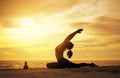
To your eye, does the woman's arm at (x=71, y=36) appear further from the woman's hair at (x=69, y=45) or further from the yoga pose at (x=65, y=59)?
the woman's hair at (x=69, y=45)

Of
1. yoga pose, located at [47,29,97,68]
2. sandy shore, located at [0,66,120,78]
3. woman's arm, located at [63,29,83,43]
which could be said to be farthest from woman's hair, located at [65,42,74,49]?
sandy shore, located at [0,66,120,78]

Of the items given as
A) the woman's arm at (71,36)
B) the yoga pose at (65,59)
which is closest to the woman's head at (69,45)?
the yoga pose at (65,59)

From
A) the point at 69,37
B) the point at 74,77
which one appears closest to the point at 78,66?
the point at 69,37

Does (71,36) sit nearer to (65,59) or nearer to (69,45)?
(69,45)

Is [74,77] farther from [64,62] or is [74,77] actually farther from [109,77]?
[64,62]

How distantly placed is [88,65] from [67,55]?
4.82 m

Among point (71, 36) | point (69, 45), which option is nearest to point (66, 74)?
point (69, 45)

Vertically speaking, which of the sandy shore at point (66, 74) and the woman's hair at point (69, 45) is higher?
the woman's hair at point (69, 45)

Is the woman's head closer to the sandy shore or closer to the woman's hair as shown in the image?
the woman's hair

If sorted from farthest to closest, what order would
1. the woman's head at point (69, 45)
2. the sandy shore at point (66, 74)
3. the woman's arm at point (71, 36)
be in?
1. the woman's arm at point (71, 36)
2. the woman's head at point (69, 45)
3. the sandy shore at point (66, 74)

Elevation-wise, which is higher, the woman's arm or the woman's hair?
the woman's arm

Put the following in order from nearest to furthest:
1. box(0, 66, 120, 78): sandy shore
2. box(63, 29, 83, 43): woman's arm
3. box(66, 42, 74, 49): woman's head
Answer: box(0, 66, 120, 78): sandy shore, box(66, 42, 74, 49): woman's head, box(63, 29, 83, 43): woman's arm

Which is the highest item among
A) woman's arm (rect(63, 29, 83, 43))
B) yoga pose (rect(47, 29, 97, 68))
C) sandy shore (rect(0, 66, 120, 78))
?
woman's arm (rect(63, 29, 83, 43))

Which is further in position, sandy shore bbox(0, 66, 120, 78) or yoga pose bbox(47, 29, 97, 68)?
yoga pose bbox(47, 29, 97, 68)
